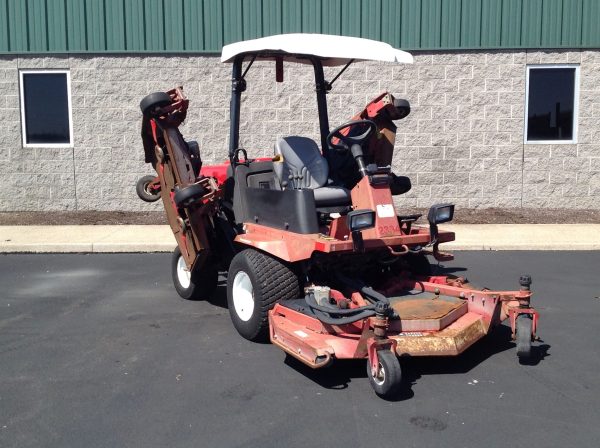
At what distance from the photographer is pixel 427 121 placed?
12070mm

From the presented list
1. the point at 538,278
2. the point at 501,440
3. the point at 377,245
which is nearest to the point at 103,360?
the point at 377,245

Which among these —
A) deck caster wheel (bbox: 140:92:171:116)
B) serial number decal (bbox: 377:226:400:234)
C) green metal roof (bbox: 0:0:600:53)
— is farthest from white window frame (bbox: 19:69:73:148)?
serial number decal (bbox: 377:226:400:234)

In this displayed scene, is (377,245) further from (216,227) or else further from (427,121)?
(427,121)

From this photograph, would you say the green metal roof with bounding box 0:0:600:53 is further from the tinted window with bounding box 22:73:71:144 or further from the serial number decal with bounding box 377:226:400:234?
the serial number decal with bounding box 377:226:400:234

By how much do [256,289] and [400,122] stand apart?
766 cm

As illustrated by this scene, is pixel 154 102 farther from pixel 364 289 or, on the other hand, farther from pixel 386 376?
pixel 386 376

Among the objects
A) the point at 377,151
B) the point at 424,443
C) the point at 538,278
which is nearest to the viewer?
the point at 424,443

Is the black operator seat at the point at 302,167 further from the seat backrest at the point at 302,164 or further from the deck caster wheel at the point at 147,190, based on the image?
the deck caster wheel at the point at 147,190

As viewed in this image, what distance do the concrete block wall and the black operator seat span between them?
638cm

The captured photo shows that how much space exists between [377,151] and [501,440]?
3248 millimetres

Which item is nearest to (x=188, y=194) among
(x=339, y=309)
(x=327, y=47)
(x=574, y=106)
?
(x=327, y=47)

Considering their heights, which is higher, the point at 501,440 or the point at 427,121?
the point at 427,121

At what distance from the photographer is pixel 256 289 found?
5070mm

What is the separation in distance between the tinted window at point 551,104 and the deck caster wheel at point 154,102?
27.6ft
